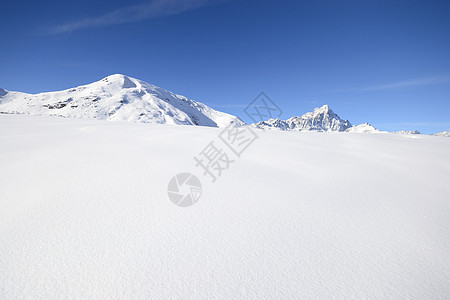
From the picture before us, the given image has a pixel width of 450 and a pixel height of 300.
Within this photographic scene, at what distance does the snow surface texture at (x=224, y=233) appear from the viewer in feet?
3.20

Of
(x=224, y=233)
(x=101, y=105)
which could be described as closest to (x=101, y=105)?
(x=101, y=105)

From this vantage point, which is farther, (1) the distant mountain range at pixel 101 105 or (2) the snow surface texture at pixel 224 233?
(1) the distant mountain range at pixel 101 105

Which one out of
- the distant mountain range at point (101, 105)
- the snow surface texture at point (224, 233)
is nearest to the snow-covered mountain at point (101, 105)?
the distant mountain range at point (101, 105)

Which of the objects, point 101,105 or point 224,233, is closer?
point 224,233

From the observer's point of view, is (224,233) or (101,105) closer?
(224,233)

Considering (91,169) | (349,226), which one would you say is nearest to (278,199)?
(349,226)

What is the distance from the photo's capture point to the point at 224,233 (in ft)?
4.33

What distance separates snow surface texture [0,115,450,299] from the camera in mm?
977

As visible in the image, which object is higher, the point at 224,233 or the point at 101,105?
the point at 101,105

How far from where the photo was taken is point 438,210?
5.34 ft

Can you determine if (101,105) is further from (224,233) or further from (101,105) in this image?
(224,233)

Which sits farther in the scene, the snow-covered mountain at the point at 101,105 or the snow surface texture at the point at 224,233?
the snow-covered mountain at the point at 101,105

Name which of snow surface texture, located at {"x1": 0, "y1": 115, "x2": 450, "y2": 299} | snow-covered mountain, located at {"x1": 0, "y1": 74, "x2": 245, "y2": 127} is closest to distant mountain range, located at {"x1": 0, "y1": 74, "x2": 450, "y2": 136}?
snow-covered mountain, located at {"x1": 0, "y1": 74, "x2": 245, "y2": 127}

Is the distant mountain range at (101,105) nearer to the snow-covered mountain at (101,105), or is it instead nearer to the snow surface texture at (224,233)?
the snow-covered mountain at (101,105)
